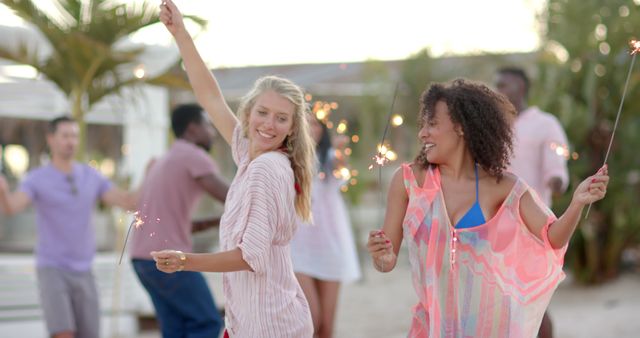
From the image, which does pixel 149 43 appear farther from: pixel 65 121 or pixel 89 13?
pixel 65 121

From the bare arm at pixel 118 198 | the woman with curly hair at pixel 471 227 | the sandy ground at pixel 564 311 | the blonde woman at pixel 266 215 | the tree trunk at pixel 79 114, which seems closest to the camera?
the blonde woman at pixel 266 215

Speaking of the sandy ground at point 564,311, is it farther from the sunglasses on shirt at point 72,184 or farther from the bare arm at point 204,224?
the bare arm at point 204,224

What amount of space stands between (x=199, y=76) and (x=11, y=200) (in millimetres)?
2582

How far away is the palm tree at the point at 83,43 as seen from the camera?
7.80m

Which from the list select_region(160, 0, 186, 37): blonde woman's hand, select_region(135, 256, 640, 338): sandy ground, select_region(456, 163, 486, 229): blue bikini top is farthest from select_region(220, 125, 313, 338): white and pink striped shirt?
select_region(135, 256, 640, 338): sandy ground

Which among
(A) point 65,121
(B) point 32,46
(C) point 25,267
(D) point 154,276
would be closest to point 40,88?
(B) point 32,46

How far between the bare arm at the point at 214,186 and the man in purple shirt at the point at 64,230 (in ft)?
2.65

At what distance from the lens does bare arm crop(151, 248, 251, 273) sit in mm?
3197

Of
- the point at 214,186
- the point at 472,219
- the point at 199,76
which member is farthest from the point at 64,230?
the point at 472,219

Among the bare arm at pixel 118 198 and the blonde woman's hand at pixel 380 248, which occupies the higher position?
the bare arm at pixel 118 198

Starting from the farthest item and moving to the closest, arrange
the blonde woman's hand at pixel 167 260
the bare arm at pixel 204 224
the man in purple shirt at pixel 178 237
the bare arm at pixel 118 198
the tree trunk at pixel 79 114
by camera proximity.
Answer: the tree trunk at pixel 79 114, the bare arm at pixel 118 198, the bare arm at pixel 204 224, the man in purple shirt at pixel 178 237, the blonde woman's hand at pixel 167 260

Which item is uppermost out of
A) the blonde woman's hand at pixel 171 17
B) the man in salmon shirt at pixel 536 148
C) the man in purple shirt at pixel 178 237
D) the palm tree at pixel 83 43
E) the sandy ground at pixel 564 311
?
the palm tree at pixel 83 43

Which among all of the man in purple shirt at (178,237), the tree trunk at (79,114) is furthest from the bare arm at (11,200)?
the tree trunk at (79,114)

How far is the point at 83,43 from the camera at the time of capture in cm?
768
